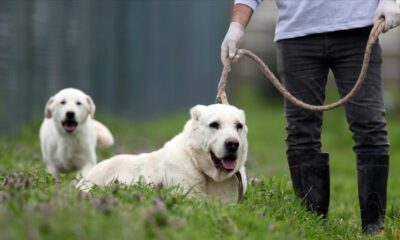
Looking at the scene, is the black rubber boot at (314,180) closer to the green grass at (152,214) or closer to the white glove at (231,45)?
the green grass at (152,214)

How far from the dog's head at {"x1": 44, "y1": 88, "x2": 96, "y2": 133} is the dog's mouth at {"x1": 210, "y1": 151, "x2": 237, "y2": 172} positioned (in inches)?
104

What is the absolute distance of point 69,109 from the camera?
320 inches

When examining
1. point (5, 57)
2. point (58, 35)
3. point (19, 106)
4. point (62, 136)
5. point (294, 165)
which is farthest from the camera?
point (58, 35)

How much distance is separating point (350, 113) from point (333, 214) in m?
1.32

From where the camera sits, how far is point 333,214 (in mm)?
7043

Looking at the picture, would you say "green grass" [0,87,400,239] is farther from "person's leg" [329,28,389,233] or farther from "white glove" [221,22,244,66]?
"white glove" [221,22,244,66]

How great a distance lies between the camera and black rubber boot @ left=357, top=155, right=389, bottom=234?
234 inches

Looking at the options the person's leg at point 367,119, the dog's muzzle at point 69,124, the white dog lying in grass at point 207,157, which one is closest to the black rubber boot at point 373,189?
the person's leg at point 367,119

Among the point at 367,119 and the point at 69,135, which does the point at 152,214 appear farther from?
the point at 69,135

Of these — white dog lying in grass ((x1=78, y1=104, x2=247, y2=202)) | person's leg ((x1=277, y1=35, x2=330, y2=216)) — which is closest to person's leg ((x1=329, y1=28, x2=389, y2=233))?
person's leg ((x1=277, y1=35, x2=330, y2=216))

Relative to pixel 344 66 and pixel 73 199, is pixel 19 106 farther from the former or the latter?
pixel 73 199

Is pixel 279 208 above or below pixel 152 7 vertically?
below

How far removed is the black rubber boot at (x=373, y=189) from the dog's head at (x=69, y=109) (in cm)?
308

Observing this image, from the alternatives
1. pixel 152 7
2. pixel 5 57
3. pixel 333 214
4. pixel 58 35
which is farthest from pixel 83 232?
pixel 152 7
